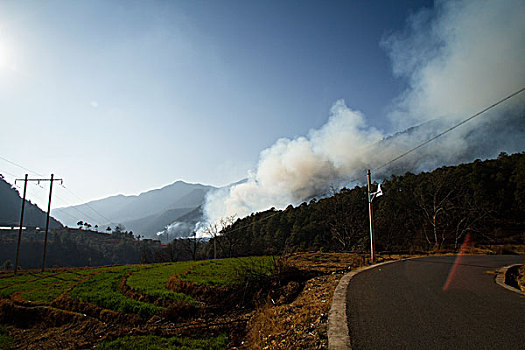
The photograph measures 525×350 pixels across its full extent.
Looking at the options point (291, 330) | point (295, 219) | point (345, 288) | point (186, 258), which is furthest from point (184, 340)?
point (186, 258)

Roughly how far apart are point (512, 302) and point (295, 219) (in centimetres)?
5005

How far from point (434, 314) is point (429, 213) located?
42015mm

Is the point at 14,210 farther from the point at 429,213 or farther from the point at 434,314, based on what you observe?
the point at 434,314

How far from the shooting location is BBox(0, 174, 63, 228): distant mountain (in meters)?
110

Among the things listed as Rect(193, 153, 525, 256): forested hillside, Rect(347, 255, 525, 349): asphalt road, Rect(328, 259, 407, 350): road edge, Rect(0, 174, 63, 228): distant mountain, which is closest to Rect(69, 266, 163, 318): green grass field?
Rect(328, 259, 407, 350): road edge

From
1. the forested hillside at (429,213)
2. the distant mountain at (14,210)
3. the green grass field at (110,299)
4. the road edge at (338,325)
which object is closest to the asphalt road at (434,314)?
the road edge at (338,325)

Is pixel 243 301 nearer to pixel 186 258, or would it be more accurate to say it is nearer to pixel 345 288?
pixel 345 288

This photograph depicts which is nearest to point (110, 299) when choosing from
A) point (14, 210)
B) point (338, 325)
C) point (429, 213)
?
point (338, 325)

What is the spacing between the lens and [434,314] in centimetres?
670

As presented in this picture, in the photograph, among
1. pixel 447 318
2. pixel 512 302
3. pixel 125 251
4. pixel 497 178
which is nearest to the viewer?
pixel 447 318

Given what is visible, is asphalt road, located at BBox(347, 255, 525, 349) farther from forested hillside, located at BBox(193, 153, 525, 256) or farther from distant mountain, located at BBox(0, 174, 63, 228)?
distant mountain, located at BBox(0, 174, 63, 228)

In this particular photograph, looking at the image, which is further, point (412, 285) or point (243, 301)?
point (243, 301)

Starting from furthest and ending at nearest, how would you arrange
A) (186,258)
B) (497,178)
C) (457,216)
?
(186,258) → (497,178) → (457,216)

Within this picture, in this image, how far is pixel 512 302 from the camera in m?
7.57
